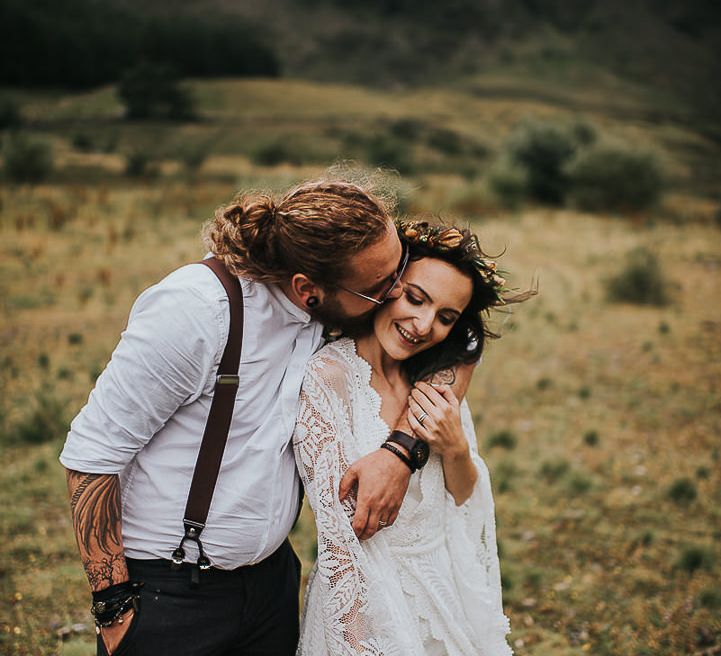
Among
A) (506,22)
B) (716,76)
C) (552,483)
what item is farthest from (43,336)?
(506,22)

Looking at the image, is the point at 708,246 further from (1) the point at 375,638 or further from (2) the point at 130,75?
(2) the point at 130,75

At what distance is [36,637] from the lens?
13.5 feet

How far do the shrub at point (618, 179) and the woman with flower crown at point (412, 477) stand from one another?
2743 cm

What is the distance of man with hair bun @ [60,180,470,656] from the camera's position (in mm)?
1801

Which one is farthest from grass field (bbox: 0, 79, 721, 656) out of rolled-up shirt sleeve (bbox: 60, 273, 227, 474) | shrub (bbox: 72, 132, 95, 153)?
shrub (bbox: 72, 132, 95, 153)

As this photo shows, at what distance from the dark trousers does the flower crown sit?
3.90 ft

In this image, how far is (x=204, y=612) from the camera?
2.04m

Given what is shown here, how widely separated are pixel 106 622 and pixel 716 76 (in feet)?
503

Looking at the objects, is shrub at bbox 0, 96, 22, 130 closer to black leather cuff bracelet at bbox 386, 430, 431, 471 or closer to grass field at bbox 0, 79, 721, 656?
grass field at bbox 0, 79, 721, 656

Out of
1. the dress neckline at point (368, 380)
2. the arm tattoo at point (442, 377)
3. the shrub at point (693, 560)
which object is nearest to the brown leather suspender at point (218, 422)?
the dress neckline at point (368, 380)

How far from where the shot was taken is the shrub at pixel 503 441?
7.44m

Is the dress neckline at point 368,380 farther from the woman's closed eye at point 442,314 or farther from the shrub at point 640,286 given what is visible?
the shrub at point 640,286

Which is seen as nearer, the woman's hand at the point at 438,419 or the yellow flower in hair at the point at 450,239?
the woman's hand at the point at 438,419

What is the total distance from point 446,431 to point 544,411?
661 centimetres
